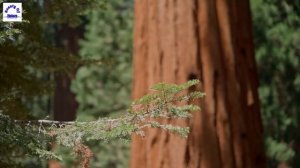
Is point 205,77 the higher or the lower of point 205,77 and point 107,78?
the lower

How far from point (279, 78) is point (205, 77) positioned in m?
13.5

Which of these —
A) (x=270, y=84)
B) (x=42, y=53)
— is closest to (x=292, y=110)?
(x=270, y=84)

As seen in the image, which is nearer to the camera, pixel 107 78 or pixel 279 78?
pixel 279 78

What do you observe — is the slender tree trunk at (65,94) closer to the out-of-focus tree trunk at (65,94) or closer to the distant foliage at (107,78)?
the out-of-focus tree trunk at (65,94)

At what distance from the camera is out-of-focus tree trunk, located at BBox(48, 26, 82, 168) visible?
2111 centimetres

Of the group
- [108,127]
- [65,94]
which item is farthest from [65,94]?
[108,127]

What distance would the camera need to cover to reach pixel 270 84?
53.1 feet

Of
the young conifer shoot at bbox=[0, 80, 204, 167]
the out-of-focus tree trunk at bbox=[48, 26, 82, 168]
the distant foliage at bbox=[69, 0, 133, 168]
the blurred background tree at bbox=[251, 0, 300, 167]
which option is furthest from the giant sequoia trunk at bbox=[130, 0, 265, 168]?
the distant foliage at bbox=[69, 0, 133, 168]

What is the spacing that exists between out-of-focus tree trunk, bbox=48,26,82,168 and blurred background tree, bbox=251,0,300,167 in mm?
7005

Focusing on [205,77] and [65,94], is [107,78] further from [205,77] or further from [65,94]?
[205,77]

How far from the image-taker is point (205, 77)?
3.44 metres

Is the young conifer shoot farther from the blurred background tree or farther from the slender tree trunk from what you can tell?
the slender tree trunk

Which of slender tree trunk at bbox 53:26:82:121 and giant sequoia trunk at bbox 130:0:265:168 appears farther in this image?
slender tree trunk at bbox 53:26:82:121

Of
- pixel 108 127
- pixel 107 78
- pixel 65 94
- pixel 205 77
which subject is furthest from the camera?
pixel 107 78
